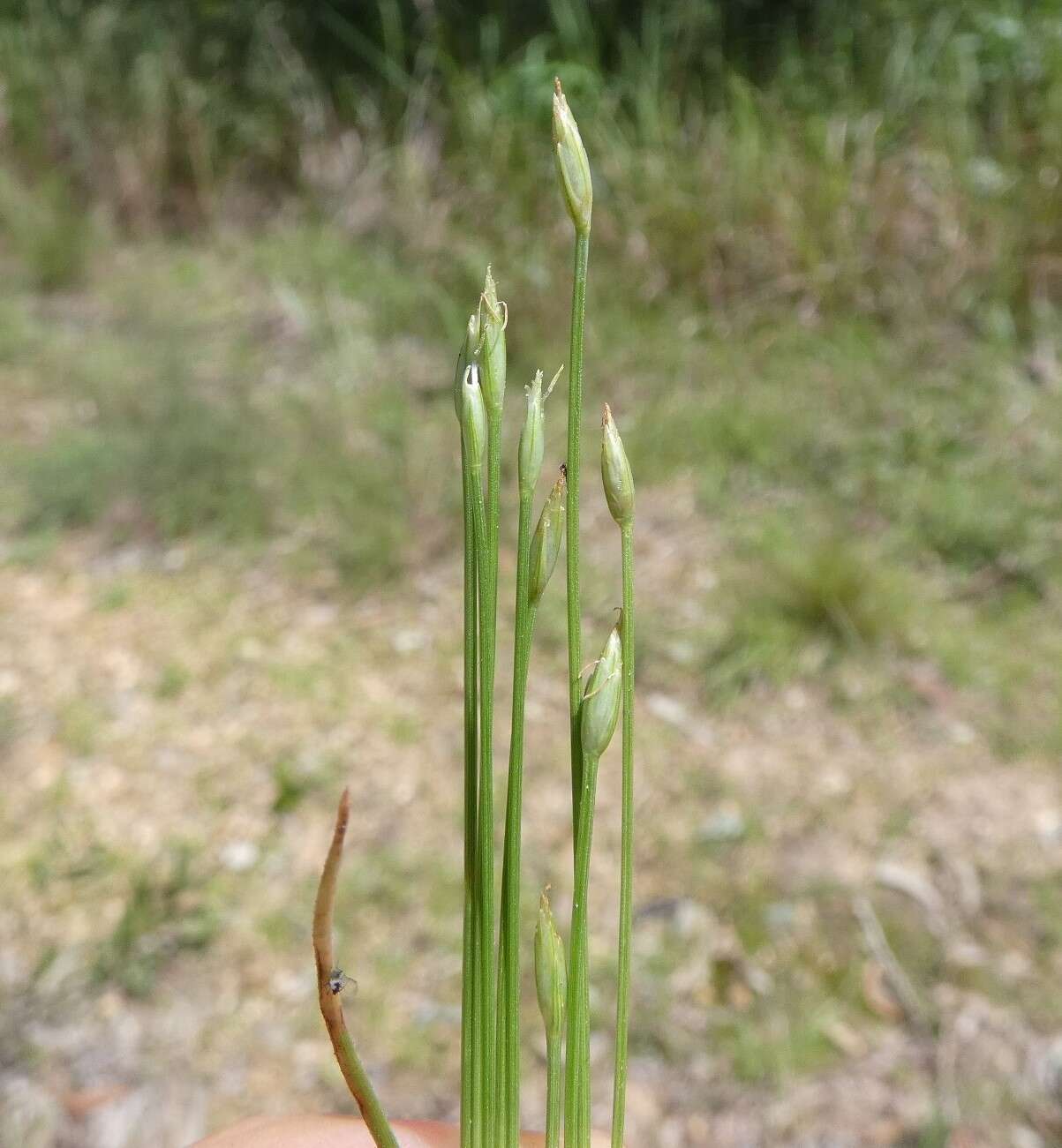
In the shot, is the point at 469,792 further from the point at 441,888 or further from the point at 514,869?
the point at 441,888

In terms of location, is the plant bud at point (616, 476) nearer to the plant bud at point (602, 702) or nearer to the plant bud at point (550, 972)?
the plant bud at point (602, 702)

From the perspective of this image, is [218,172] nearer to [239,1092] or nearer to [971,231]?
[971,231]

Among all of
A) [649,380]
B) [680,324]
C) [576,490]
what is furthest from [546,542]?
[680,324]

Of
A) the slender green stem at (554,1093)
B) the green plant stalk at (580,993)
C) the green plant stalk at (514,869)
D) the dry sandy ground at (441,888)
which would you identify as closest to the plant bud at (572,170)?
the green plant stalk at (514,869)

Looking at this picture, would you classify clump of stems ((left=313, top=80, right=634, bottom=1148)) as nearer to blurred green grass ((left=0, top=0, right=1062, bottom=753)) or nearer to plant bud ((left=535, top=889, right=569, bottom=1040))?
plant bud ((left=535, top=889, right=569, bottom=1040))

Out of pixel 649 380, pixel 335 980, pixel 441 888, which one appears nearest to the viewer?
pixel 335 980

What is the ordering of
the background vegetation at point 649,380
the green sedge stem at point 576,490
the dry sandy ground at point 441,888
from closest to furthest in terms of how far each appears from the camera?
the green sedge stem at point 576,490 < the dry sandy ground at point 441,888 < the background vegetation at point 649,380
